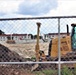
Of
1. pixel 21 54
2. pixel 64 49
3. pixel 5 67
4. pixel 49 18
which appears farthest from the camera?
pixel 64 49

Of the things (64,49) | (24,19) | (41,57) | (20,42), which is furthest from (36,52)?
(24,19)

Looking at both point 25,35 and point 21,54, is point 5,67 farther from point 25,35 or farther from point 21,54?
point 25,35

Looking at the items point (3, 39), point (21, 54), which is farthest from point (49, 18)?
point (21, 54)

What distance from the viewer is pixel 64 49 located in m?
12.4

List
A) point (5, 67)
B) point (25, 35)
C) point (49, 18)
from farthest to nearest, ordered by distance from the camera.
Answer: point (5, 67) < point (25, 35) < point (49, 18)

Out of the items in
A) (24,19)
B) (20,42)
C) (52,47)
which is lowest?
(52,47)

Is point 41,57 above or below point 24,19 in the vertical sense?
below

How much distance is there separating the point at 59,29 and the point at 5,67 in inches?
142

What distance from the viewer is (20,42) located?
7.75 meters

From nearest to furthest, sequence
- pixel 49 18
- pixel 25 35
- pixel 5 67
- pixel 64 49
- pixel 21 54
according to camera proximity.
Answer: pixel 49 18 → pixel 25 35 → pixel 5 67 → pixel 21 54 → pixel 64 49

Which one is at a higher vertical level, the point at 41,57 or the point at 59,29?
the point at 59,29

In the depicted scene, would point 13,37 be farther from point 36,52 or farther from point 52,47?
point 52,47

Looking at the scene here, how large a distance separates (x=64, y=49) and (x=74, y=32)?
75cm

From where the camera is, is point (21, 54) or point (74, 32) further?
point (74, 32)
